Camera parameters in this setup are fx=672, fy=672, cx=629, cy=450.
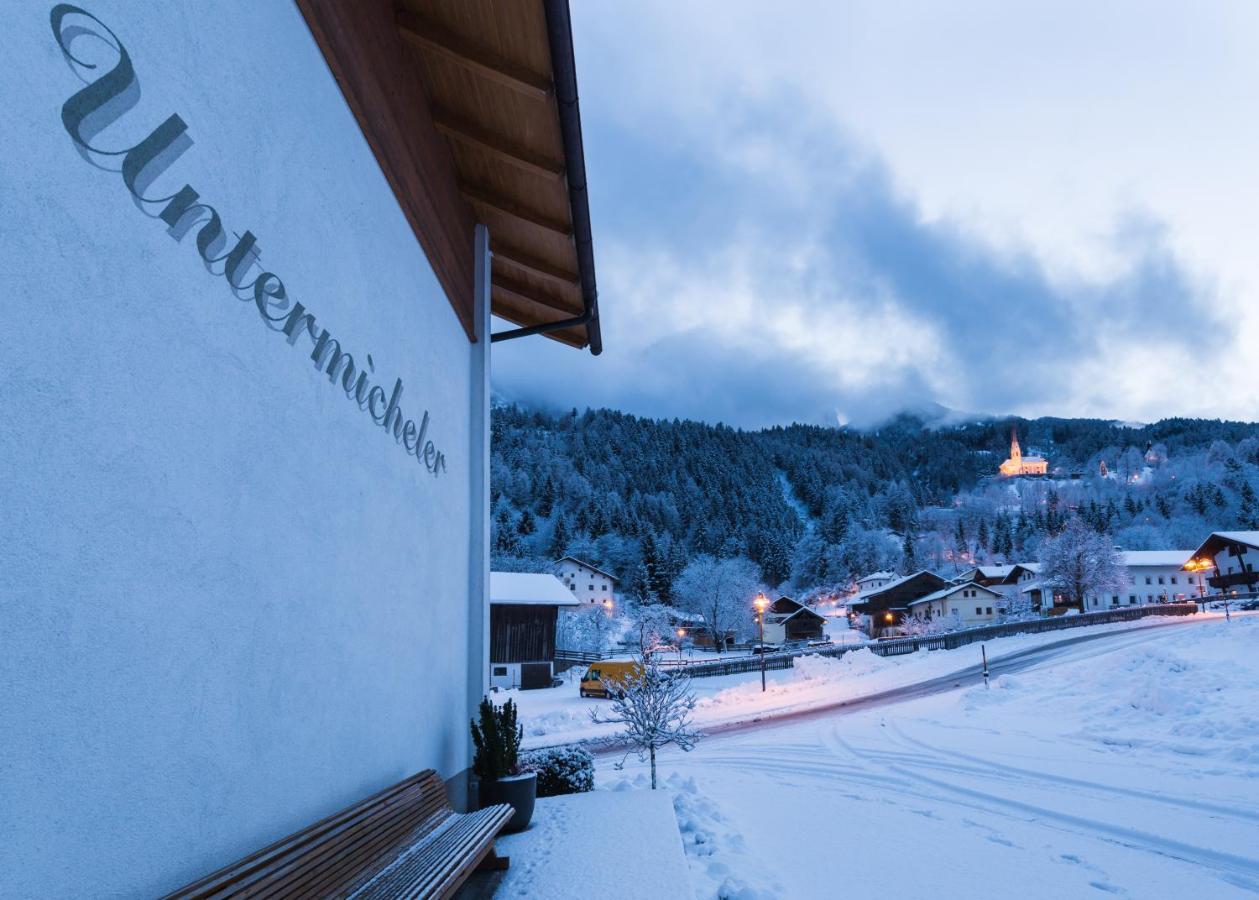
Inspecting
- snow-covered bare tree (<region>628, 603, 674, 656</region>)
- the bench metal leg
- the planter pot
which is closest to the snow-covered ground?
the planter pot

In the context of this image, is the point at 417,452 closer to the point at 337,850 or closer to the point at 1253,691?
the point at 337,850

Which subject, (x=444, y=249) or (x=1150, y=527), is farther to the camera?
(x=1150, y=527)

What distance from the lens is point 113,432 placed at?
2.23m

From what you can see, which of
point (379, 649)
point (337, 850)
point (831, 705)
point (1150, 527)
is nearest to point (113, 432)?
point (337, 850)

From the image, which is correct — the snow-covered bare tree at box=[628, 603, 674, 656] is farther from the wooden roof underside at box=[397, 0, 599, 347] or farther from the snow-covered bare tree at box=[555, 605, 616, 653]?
the wooden roof underside at box=[397, 0, 599, 347]

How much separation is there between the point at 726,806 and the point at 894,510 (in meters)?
133

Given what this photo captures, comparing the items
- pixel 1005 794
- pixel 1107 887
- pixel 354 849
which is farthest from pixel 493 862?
pixel 1005 794

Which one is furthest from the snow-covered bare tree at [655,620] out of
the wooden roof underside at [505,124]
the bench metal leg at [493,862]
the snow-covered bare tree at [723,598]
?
the bench metal leg at [493,862]

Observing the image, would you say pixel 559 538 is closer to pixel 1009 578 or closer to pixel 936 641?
pixel 1009 578

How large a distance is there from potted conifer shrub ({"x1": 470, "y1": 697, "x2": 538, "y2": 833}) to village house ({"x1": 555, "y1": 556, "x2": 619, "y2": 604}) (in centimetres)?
6244

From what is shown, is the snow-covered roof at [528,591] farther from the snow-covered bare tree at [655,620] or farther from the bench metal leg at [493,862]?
the bench metal leg at [493,862]

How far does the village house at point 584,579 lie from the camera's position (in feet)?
229

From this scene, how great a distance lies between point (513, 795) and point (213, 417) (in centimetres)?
517

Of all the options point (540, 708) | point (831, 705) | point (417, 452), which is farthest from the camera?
point (540, 708)
